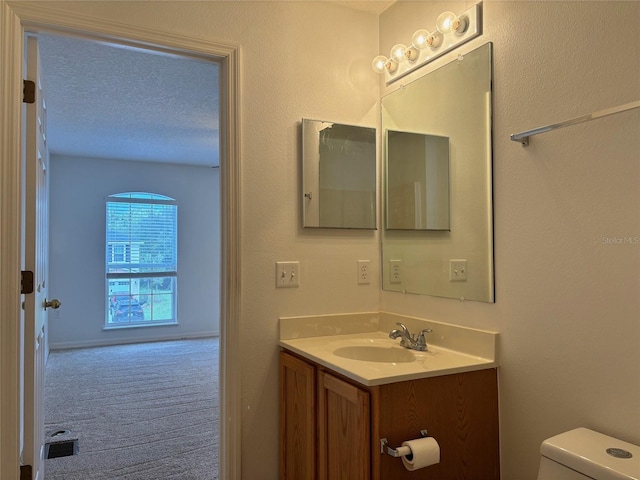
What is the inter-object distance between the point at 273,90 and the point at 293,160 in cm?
31

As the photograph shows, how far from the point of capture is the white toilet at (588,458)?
1122mm

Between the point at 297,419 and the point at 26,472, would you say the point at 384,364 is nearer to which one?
the point at 297,419

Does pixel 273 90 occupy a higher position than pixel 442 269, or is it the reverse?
pixel 273 90

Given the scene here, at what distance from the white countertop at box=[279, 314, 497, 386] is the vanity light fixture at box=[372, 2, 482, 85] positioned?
3.68ft

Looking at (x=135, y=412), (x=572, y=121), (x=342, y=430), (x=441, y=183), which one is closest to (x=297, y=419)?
(x=342, y=430)

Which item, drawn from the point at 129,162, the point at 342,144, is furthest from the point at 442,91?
the point at 129,162

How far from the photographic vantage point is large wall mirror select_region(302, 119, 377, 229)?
2119 millimetres

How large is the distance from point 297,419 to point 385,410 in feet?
1.88

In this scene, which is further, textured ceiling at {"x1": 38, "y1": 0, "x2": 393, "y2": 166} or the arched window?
the arched window

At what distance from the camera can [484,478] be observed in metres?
1.62

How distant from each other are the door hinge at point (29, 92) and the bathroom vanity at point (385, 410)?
1391 mm

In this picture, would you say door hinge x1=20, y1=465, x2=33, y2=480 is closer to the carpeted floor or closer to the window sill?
the carpeted floor

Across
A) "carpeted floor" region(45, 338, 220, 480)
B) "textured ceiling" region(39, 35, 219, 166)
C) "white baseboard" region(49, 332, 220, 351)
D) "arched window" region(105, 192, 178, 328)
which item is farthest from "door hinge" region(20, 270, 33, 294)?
"arched window" region(105, 192, 178, 328)

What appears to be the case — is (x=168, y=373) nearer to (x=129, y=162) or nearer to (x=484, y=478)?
(x=129, y=162)
